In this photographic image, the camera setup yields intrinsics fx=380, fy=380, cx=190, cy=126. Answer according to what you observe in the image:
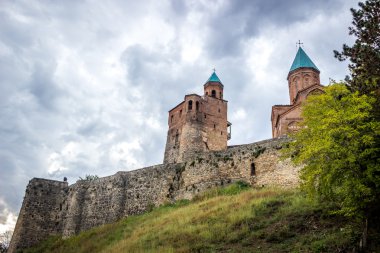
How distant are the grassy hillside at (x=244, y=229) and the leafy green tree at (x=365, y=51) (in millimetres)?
4831

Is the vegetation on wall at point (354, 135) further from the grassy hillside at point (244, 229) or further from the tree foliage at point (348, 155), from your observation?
the grassy hillside at point (244, 229)

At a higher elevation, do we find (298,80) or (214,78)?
(214,78)

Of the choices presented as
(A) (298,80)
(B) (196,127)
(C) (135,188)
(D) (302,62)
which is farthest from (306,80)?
(C) (135,188)

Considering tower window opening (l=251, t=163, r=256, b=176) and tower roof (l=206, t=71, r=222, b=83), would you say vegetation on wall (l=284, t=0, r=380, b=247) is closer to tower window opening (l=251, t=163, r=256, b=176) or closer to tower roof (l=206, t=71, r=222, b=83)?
tower window opening (l=251, t=163, r=256, b=176)

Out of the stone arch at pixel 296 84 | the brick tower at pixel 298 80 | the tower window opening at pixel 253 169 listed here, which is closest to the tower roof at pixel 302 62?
the brick tower at pixel 298 80

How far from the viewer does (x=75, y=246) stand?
78.3 ft

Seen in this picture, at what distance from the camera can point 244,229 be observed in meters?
15.4

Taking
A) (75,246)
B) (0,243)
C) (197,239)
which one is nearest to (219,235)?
(197,239)

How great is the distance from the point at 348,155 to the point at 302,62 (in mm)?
31907

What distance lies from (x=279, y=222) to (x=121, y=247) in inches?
289

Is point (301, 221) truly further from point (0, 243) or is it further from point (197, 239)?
point (0, 243)

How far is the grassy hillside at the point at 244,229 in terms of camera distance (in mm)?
12953

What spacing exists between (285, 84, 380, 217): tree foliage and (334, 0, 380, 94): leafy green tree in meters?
0.49

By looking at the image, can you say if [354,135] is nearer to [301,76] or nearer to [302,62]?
[301,76]
